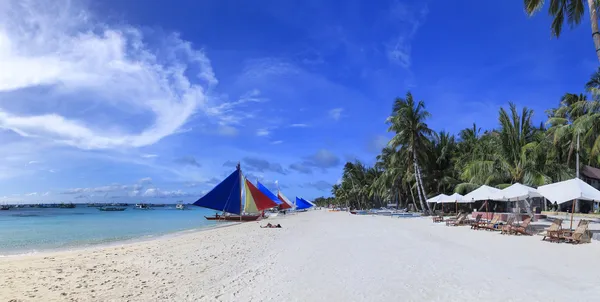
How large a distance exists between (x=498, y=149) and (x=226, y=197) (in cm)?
2086

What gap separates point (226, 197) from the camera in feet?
96.6

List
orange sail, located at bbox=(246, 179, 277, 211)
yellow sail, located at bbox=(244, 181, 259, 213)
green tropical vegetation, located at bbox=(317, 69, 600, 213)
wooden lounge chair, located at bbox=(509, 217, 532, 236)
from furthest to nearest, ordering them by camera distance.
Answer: orange sail, located at bbox=(246, 179, 277, 211) → yellow sail, located at bbox=(244, 181, 259, 213) → green tropical vegetation, located at bbox=(317, 69, 600, 213) → wooden lounge chair, located at bbox=(509, 217, 532, 236)

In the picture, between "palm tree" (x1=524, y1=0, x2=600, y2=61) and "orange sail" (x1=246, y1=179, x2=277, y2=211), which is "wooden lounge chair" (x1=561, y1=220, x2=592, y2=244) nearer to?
"palm tree" (x1=524, y1=0, x2=600, y2=61)

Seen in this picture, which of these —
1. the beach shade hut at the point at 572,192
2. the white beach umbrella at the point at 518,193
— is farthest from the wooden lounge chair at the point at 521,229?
the white beach umbrella at the point at 518,193

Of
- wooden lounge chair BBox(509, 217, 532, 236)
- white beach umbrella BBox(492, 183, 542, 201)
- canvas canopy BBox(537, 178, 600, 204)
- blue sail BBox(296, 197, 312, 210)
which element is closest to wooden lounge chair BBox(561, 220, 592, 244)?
canvas canopy BBox(537, 178, 600, 204)

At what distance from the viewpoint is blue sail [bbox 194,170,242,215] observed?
2845 cm

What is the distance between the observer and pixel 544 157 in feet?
91.7

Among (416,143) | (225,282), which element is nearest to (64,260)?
(225,282)

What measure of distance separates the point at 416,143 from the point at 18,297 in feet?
105

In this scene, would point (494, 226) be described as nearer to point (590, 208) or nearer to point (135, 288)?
point (135, 288)

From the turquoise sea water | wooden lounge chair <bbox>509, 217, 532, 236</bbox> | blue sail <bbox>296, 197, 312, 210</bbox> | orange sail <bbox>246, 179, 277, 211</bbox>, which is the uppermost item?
orange sail <bbox>246, 179, 277, 211</bbox>

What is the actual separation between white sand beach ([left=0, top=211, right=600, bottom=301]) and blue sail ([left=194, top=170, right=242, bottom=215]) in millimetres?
16509

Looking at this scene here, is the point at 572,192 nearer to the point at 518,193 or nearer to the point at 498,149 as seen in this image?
the point at 518,193

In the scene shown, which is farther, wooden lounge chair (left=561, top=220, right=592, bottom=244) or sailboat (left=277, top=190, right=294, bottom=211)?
sailboat (left=277, top=190, right=294, bottom=211)
